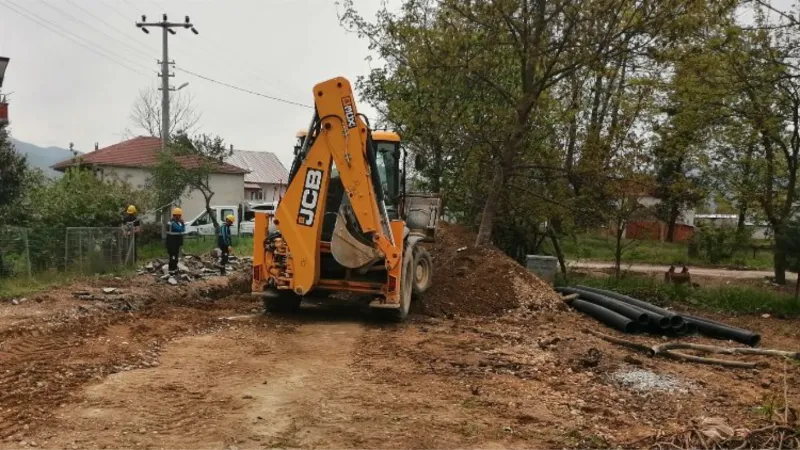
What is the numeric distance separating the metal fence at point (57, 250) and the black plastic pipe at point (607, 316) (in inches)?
390

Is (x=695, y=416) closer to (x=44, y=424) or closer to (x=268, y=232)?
(x=44, y=424)

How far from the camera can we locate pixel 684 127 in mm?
18797

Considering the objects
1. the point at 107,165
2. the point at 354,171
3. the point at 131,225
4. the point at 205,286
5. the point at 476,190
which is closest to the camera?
the point at 354,171

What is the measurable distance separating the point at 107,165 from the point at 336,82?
104ft

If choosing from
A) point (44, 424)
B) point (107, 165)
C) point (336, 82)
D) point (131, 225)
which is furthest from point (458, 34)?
point (107, 165)

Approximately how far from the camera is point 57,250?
1519cm

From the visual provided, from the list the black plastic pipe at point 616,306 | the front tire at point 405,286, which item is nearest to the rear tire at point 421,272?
Answer: the front tire at point 405,286

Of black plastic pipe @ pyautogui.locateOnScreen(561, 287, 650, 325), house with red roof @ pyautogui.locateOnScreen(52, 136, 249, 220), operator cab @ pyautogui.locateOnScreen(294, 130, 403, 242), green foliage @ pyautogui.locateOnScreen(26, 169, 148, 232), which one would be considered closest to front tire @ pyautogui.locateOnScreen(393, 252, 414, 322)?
operator cab @ pyautogui.locateOnScreen(294, 130, 403, 242)

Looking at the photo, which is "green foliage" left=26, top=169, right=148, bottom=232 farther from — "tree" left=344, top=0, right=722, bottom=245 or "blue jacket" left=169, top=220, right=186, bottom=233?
"tree" left=344, top=0, right=722, bottom=245

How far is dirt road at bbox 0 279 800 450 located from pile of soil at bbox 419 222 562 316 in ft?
4.50

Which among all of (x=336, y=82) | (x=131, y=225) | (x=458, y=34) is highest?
(x=458, y=34)

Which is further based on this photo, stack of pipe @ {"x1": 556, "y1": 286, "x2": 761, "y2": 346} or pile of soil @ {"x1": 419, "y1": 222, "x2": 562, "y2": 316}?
pile of soil @ {"x1": 419, "y1": 222, "x2": 562, "y2": 316}

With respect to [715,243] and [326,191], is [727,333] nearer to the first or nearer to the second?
[326,191]

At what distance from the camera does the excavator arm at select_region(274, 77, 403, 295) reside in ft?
33.0
